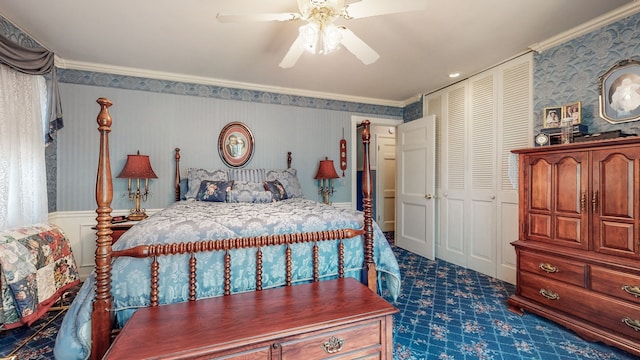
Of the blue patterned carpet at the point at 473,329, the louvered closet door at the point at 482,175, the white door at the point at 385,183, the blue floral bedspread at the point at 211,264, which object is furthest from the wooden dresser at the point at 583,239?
the white door at the point at 385,183

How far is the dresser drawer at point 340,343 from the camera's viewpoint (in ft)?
4.27

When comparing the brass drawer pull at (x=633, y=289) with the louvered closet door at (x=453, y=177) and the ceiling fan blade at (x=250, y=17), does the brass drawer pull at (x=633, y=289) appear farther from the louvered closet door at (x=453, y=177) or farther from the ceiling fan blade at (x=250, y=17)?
the ceiling fan blade at (x=250, y=17)

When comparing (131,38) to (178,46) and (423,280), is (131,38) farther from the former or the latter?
(423,280)

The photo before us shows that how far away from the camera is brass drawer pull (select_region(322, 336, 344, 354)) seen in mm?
1354

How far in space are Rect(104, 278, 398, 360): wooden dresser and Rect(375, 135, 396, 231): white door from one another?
14.1 ft

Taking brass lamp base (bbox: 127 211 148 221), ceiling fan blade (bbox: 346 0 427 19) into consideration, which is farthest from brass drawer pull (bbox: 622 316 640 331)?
brass lamp base (bbox: 127 211 148 221)

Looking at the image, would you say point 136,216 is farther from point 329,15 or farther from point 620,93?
point 620,93

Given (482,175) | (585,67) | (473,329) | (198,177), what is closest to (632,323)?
(473,329)

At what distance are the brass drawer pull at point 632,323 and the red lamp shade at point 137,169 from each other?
419cm

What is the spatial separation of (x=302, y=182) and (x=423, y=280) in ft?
6.80

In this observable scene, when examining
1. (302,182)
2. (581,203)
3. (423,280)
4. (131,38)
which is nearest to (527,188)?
(581,203)

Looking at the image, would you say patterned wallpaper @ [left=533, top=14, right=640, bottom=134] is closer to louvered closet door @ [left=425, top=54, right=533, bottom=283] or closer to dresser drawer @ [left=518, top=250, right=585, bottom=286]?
louvered closet door @ [left=425, top=54, right=533, bottom=283]

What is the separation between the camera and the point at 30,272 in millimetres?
1972

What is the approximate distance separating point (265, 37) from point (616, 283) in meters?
3.26
